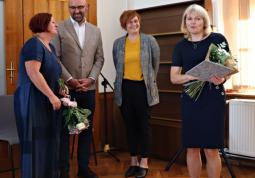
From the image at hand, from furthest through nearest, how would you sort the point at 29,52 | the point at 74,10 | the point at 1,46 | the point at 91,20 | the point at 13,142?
the point at 91,20, the point at 1,46, the point at 74,10, the point at 13,142, the point at 29,52

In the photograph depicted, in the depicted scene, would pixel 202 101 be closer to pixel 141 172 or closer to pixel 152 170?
pixel 141 172

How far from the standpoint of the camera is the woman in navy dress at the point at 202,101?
8.00ft

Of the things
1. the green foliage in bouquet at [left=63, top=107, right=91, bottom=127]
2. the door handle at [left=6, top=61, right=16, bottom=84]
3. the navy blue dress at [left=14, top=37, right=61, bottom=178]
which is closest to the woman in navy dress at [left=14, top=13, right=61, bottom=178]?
the navy blue dress at [left=14, top=37, right=61, bottom=178]

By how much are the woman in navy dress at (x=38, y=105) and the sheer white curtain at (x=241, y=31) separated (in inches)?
77.6

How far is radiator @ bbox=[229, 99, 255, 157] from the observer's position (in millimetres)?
3512

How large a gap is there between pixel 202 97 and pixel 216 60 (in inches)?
11.1

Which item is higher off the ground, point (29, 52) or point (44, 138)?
point (29, 52)

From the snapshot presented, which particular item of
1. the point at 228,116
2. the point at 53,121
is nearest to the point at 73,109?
the point at 53,121

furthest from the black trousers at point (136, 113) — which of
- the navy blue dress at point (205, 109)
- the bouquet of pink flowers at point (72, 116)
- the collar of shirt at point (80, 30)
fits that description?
the navy blue dress at point (205, 109)

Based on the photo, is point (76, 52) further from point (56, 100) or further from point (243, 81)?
point (243, 81)

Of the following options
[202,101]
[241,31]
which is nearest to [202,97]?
[202,101]

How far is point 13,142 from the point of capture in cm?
290

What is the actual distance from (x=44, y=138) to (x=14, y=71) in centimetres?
134

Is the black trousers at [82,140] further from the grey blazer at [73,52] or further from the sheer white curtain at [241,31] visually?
the sheer white curtain at [241,31]
